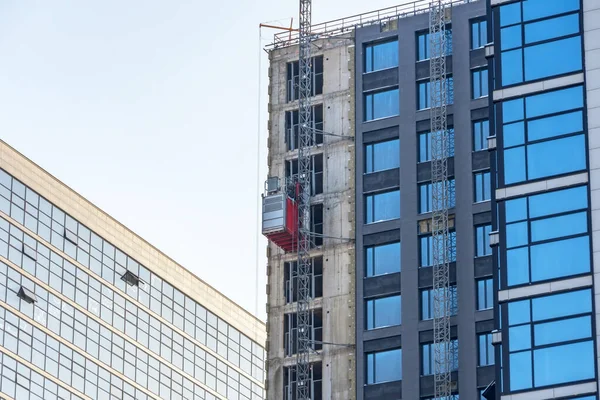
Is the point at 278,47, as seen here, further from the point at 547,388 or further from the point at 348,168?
the point at 547,388

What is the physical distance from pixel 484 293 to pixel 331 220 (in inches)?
586

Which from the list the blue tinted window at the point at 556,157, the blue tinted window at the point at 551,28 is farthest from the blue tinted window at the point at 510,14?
the blue tinted window at the point at 556,157

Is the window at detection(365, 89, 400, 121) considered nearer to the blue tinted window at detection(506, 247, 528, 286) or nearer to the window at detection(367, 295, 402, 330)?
the window at detection(367, 295, 402, 330)

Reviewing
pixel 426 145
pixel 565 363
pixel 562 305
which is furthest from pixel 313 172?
pixel 565 363

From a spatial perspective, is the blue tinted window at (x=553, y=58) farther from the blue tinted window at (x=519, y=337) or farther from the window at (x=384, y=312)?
the window at (x=384, y=312)

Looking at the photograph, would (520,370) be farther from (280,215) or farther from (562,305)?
(280,215)

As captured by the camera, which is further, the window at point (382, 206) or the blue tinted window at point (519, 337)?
the window at point (382, 206)

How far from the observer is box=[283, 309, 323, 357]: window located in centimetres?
14475

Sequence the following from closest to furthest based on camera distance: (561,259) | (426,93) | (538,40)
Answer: (561,259) → (538,40) → (426,93)

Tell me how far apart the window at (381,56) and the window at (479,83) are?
6637 millimetres

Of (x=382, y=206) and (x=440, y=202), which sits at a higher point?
(x=382, y=206)

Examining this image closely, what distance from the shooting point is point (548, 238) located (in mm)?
118188

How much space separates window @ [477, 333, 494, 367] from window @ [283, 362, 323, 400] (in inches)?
517

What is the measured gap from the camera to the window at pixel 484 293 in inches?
5413
